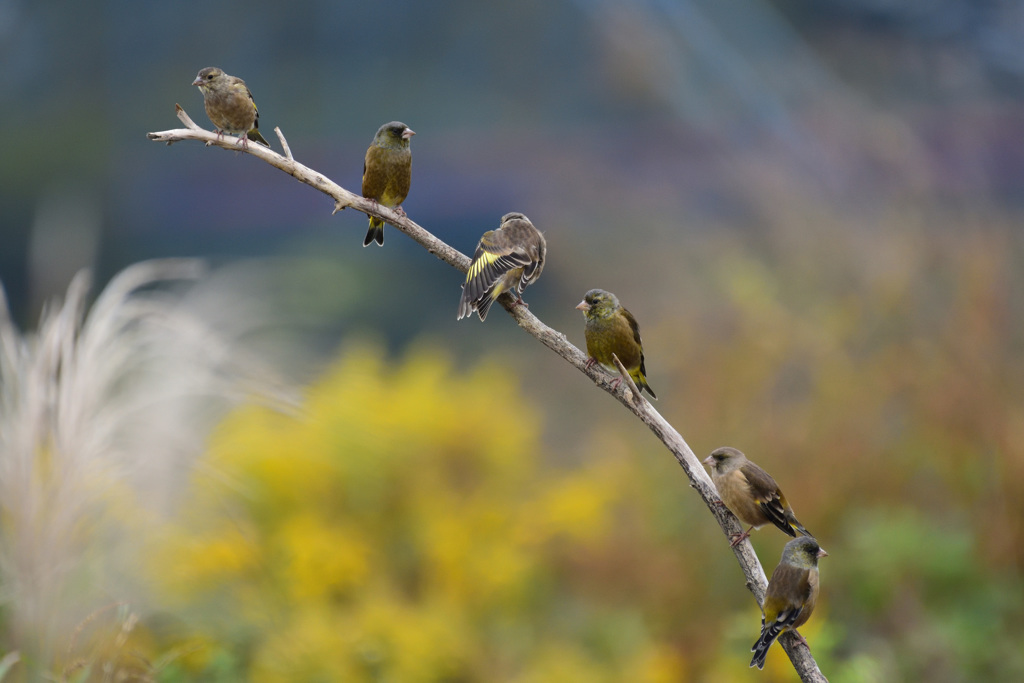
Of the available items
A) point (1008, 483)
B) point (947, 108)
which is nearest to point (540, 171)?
point (947, 108)

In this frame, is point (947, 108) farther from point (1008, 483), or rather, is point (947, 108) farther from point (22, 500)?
point (22, 500)

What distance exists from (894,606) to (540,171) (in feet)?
11.3

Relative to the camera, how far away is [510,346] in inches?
233

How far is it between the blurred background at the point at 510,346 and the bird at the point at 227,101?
2.35ft

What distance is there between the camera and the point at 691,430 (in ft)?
13.0

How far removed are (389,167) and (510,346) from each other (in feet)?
15.9

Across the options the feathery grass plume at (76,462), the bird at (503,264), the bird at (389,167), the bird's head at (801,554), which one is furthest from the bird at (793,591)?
the feathery grass plume at (76,462)

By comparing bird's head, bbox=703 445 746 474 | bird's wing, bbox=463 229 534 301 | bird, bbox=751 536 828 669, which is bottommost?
bird, bbox=751 536 828 669

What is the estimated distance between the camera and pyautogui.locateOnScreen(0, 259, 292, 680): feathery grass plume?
1953 mm

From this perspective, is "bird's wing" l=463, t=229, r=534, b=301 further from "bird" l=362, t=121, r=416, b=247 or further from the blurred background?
the blurred background

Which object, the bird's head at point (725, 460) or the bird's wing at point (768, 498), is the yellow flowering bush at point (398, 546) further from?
the bird's wing at point (768, 498)

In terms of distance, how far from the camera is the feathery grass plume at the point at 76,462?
1.95 meters

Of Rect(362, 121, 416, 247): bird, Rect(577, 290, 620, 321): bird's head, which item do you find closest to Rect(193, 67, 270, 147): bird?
Rect(362, 121, 416, 247): bird

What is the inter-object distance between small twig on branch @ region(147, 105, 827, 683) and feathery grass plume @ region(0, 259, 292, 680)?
1.34m
